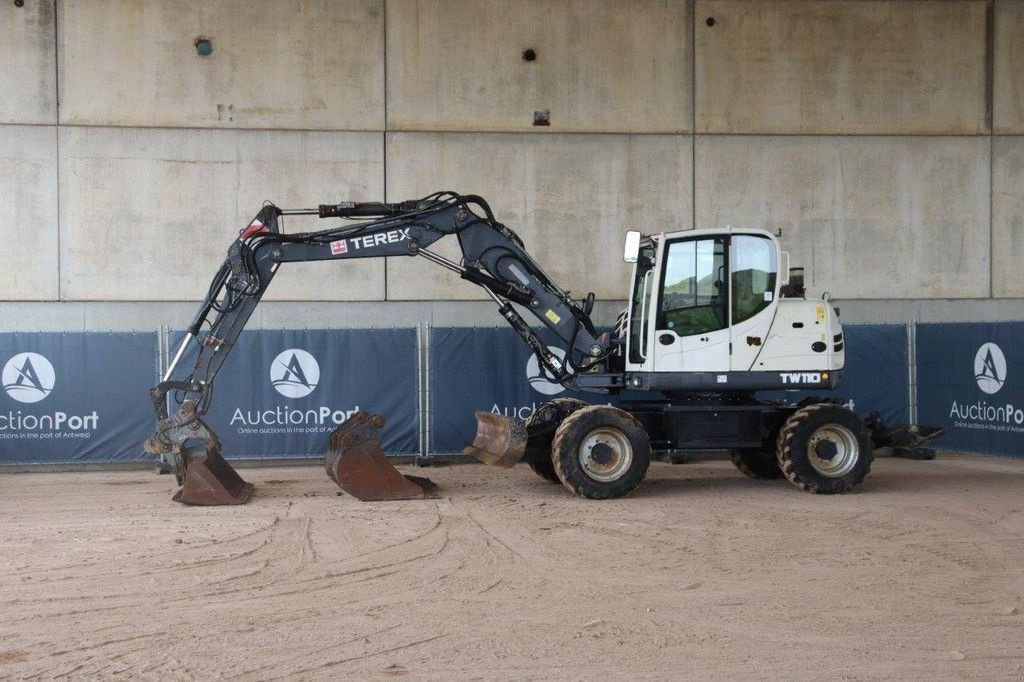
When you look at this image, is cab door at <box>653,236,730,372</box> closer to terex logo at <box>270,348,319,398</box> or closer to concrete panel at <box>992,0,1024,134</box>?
terex logo at <box>270,348,319,398</box>

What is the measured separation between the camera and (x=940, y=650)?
6363 millimetres

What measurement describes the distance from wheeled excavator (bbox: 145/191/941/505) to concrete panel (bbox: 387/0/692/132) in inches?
170

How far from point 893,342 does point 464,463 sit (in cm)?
705

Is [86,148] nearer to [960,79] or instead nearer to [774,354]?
[774,354]

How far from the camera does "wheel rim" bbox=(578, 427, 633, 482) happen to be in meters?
12.1

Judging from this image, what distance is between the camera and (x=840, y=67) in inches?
678

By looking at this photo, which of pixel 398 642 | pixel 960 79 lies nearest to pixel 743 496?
pixel 398 642

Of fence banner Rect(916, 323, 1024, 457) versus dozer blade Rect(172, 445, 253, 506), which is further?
fence banner Rect(916, 323, 1024, 457)

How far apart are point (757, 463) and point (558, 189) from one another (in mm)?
5583

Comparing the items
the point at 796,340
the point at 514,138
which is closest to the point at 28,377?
the point at 514,138

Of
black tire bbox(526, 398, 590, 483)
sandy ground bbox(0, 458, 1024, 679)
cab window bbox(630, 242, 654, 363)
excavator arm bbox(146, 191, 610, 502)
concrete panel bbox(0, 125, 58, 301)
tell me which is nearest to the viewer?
sandy ground bbox(0, 458, 1024, 679)

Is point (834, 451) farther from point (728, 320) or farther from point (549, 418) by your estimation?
point (549, 418)

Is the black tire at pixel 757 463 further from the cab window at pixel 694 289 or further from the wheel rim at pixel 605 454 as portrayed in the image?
the wheel rim at pixel 605 454

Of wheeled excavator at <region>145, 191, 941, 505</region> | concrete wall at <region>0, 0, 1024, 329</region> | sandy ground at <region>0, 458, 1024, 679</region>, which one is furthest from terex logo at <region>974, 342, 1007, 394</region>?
wheeled excavator at <region>145, 191, 941, 505</region>
